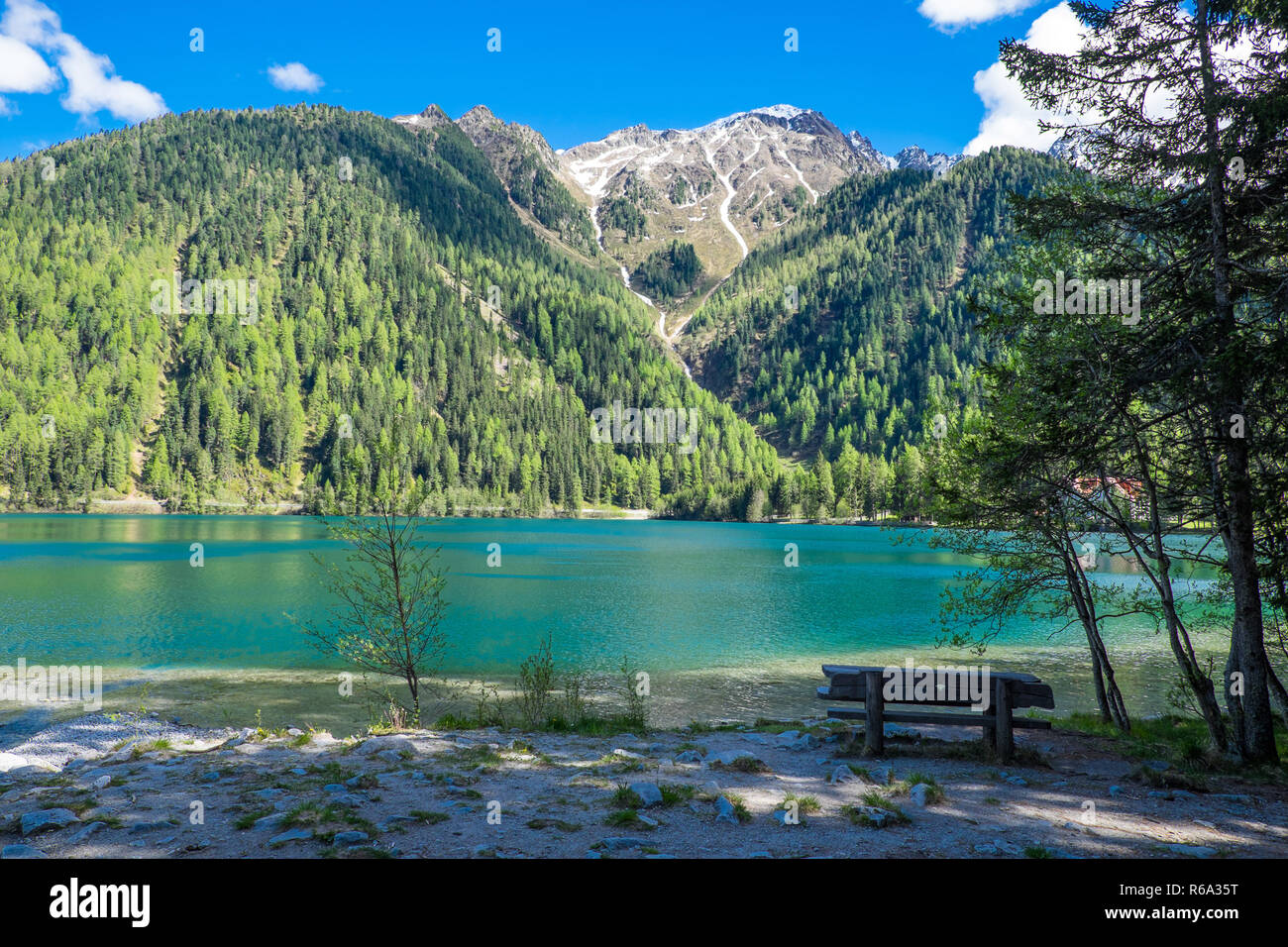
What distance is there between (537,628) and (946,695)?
26726 mm

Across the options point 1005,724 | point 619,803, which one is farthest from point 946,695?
point 619,803

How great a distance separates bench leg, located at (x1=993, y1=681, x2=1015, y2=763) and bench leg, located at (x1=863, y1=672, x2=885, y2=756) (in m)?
1.73

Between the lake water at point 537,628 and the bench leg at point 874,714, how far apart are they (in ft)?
26.9

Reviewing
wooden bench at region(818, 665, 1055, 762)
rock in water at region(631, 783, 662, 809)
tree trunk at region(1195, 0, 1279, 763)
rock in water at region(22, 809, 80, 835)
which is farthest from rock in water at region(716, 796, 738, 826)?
tree trunk at region(1195, 0, 1279, 763)

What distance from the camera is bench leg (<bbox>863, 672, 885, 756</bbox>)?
35.1ft

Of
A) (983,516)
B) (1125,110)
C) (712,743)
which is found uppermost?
(1125,110)

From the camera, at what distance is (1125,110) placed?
10.5 meters

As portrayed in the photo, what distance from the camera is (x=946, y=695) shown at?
33.8ft

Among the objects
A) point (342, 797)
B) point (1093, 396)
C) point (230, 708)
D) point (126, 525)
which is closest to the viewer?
point (342, 797)

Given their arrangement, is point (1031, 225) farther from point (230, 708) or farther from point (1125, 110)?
point (230, 708)

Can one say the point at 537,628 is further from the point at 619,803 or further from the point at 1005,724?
the point at 619,803

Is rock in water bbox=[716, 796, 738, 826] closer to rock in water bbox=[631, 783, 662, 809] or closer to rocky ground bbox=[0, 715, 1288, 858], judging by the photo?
rocky ground bbox=[0, 715, 1288, 858]
